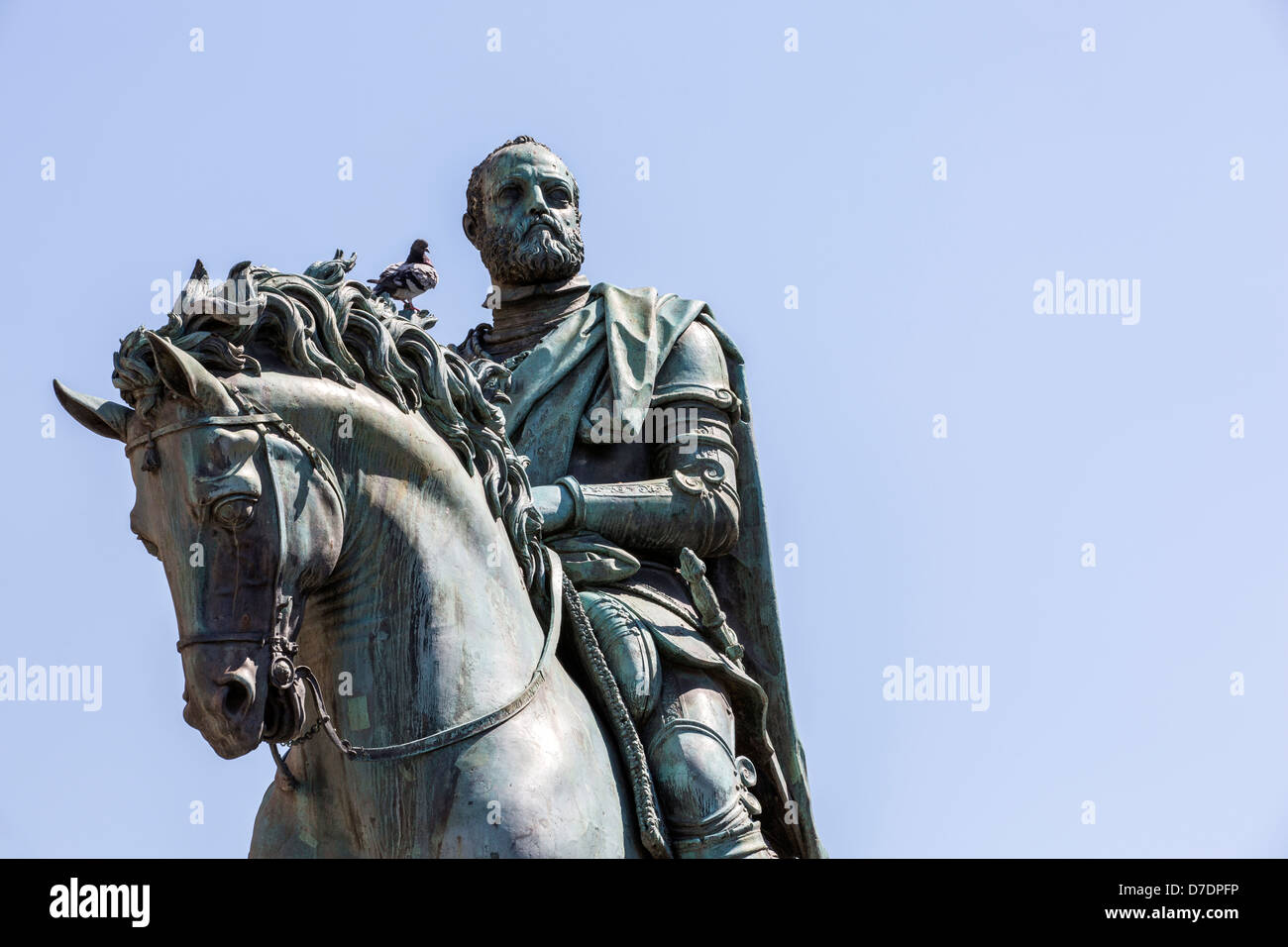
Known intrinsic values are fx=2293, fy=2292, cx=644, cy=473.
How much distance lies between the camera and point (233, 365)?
8.40 meters

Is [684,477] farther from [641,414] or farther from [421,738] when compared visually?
[421,738]

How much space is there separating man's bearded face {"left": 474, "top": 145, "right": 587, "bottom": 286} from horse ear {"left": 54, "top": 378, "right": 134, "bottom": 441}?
3.46 meters

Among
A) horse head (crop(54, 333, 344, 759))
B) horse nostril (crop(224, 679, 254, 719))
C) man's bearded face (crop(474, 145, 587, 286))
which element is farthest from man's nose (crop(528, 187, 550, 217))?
Answer: horse nostril (crop(224, 679, 254, 719))

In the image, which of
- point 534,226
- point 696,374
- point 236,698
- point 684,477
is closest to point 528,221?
point 534,226

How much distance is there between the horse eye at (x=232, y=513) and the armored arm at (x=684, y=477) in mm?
2468

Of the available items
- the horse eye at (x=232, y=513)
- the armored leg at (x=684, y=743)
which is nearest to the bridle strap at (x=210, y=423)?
the horse eye at (x=232, y=513)

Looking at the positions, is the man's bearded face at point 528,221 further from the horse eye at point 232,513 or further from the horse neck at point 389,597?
the horse eye at point 232,513

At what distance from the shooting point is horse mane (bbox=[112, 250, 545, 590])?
8406 millimetres

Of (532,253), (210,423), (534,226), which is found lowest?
(210,423)

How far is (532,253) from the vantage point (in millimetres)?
11477

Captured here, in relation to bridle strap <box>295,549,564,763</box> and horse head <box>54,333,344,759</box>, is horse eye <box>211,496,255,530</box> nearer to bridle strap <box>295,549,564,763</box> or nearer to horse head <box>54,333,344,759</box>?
horse head <box>54,333,344,759</box>

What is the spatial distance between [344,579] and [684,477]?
2.47 meters
